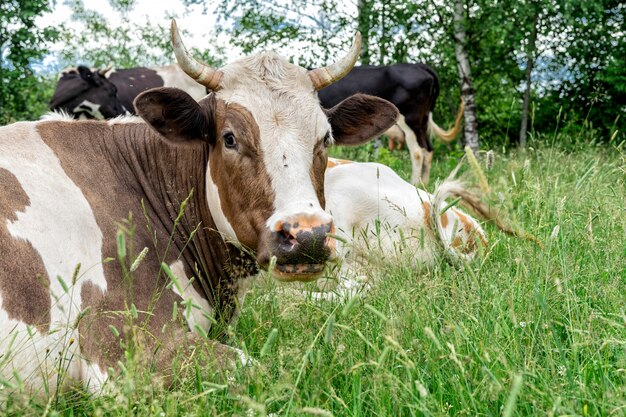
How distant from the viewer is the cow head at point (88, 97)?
550 inches

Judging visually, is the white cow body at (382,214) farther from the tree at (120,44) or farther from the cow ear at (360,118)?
the tree at (120,44)

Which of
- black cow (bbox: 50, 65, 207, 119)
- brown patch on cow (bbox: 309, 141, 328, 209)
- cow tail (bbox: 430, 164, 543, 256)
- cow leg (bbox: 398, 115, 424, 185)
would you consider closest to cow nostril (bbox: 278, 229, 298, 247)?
brown patch on cow (bbox: 309, 141, 328, 209)

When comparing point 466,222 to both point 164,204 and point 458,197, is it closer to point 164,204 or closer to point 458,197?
point 458,197

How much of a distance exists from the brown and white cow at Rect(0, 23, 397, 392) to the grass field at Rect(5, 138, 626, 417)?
26cm

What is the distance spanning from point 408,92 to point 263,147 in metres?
11.2

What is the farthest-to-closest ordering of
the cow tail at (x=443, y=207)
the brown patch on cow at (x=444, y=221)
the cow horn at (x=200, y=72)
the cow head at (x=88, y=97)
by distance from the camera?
the cow head at (x=88, y=97) < the brown patch on cow at (x=444, y=221) < the cow tail at (x=443, y=207) < the cow horn at (x=200, y=72)

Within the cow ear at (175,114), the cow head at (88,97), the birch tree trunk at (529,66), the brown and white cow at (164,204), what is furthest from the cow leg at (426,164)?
the cow ear at (175,114)

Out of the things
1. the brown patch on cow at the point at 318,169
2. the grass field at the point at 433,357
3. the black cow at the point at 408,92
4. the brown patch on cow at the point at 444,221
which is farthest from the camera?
the black cow at the point at 408,92

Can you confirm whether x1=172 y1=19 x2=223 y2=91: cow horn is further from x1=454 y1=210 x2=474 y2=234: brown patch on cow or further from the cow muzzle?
x1=454 y1=210 x2=474 y2=234: brown patch on cow

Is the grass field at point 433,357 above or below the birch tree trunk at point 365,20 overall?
above

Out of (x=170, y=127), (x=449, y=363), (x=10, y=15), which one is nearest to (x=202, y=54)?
(x=10, y=15)

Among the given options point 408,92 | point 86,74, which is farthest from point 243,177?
point 86,74

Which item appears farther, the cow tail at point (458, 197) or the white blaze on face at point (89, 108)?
the white blaze on face at point (89, 108)

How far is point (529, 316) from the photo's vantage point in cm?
307
